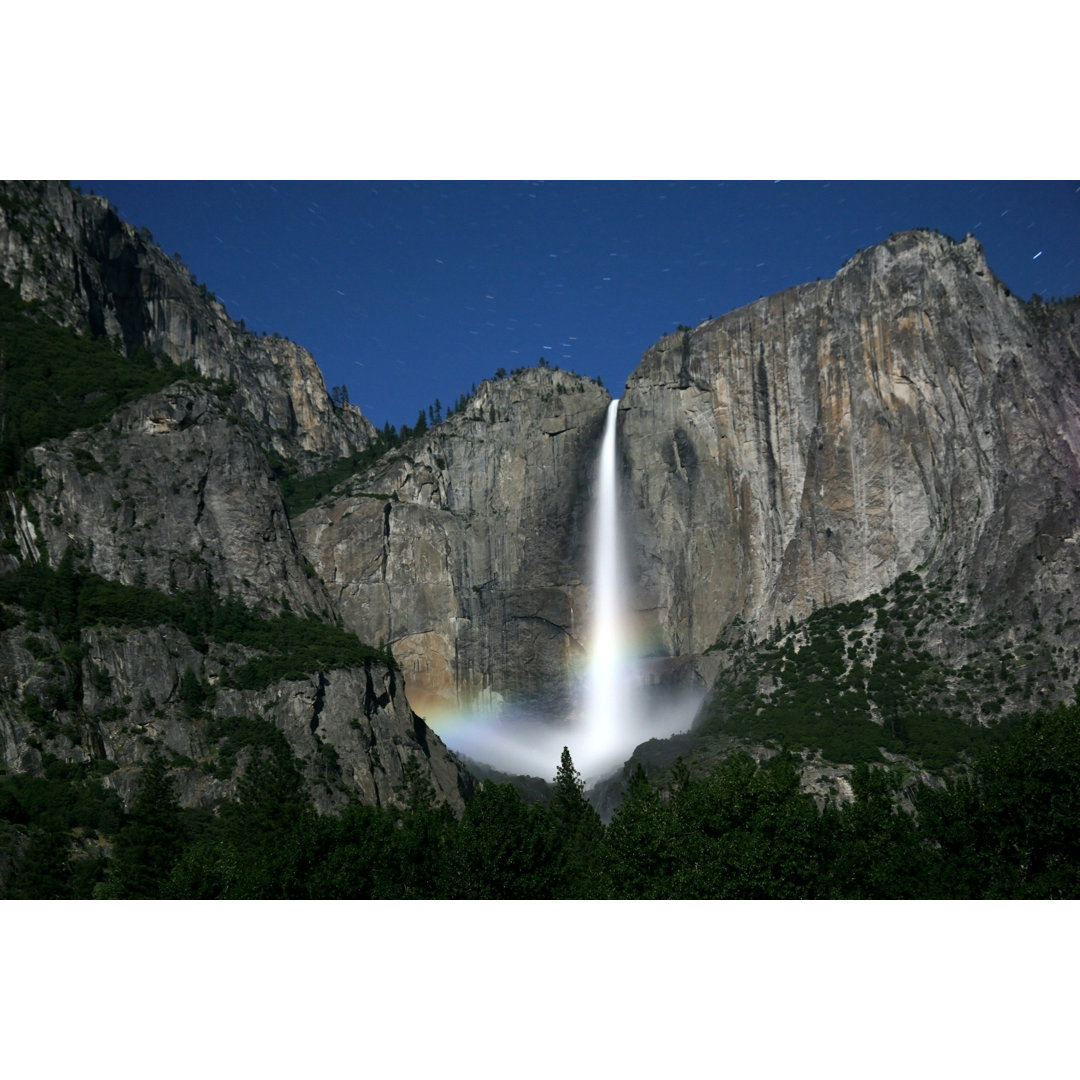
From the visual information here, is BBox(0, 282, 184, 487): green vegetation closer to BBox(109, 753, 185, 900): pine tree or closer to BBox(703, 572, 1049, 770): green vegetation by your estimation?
BBox(109, 753, 185, 900): pine tree

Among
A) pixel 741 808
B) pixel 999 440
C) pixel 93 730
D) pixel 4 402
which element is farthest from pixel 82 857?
pixel 999 440

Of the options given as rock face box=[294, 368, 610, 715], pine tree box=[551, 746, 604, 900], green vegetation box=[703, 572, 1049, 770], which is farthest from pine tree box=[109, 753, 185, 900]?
rock face box=[294, 368, 610, 715]

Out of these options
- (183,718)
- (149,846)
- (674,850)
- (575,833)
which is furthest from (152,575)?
(674,850)

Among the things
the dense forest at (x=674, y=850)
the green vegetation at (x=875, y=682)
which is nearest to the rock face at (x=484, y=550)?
the green vegetation at (x=875, y=682)

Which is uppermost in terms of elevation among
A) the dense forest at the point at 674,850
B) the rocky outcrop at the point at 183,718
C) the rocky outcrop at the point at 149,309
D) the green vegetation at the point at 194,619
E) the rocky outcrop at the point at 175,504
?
the rocky outcrop at the point at 149,309

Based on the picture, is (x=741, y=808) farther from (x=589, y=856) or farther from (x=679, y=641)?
(x=679, y=641)

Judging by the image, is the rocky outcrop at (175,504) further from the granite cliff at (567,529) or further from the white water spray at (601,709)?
the white water spray at (601,709)

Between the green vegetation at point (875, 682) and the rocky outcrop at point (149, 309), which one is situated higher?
the rocky outcrop at point (149, 309)
